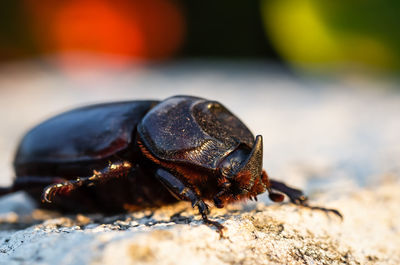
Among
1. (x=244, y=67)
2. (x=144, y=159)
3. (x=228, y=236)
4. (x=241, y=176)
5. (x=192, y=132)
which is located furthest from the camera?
(x=244, y=67)

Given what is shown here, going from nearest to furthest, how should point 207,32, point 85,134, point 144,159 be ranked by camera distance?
1. point 144,159
2. point 85,134
3. point 207,32

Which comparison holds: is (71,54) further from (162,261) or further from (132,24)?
(162,261)

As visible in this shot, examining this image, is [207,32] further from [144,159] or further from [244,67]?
[144,159]

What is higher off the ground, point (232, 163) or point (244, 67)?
point (232, 163)

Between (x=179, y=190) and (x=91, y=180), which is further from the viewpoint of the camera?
(x=91, y=180)

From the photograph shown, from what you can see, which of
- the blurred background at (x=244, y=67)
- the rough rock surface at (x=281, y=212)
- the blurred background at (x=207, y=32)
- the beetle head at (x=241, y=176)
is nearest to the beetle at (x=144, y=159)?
the beetle head at (x=241, y=176)

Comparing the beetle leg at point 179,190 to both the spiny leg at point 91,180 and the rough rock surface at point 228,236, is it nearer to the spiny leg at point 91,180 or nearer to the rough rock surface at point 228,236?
the rough rock surface at point 228,236

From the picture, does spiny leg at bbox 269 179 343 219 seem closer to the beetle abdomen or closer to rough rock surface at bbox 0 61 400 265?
rough rock surface at bbox 0 61 400 265

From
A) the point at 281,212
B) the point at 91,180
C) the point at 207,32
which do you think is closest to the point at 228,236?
the point at 281,212
